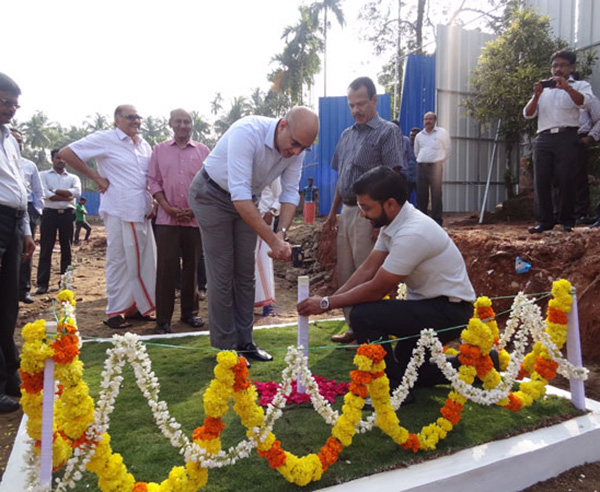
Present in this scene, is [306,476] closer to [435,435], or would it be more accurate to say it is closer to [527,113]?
[435,435]

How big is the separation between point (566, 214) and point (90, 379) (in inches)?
188

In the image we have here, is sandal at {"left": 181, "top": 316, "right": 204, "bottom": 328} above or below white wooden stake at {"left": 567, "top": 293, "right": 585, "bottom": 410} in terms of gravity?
below

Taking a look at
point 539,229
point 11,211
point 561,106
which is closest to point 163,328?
point 11,211

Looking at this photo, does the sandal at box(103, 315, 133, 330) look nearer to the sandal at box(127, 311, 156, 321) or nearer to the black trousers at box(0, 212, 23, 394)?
the sandal at box(127, 311, 156, 321)

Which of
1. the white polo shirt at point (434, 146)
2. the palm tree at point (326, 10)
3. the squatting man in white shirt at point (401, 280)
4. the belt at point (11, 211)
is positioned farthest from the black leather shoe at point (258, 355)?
the palm tree at point (326, 10)

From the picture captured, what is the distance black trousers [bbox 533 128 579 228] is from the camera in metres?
5.20

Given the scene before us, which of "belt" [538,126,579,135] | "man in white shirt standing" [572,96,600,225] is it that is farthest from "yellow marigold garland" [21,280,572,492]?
"man in white shirt standing" [572,96,600,225]

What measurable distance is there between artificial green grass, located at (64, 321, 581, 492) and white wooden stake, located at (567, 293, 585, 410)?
8 cm

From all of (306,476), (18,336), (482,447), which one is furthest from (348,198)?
Answer: (18,336)

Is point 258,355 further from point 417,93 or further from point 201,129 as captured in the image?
point 201,129

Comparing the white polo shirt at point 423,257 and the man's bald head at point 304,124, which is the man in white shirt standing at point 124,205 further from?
the white polo shirt at point 423,257

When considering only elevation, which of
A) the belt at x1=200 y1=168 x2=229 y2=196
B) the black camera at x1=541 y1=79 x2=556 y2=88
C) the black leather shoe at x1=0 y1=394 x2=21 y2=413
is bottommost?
the black leather shoe at x1=0 y1=394 x2=21 y2=413

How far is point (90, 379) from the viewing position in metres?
3.22

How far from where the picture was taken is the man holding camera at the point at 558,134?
5.01 metres
